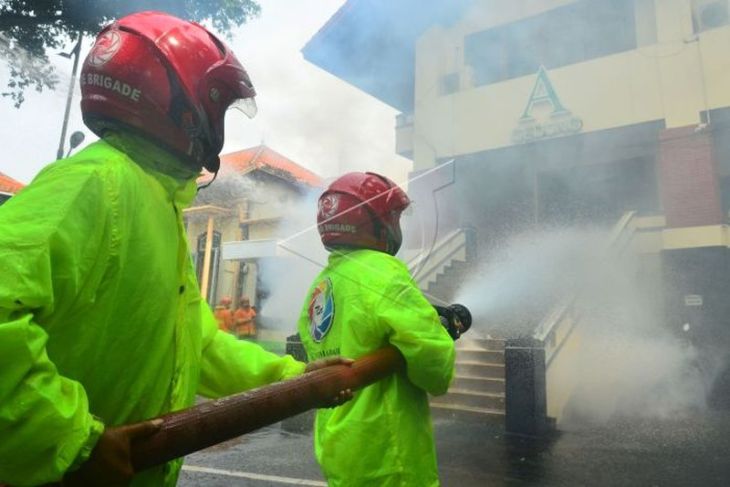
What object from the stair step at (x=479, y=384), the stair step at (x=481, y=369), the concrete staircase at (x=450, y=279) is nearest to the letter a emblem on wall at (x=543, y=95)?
the concrete staircase at (x=450, y=279)

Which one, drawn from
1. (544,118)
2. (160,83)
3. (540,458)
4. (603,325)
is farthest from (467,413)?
(544,118)

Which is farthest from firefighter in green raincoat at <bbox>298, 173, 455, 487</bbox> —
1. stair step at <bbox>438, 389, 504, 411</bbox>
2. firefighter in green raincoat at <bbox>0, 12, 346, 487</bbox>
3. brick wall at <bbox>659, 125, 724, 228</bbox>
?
brick wall at <bbox>659, 125, 724, 228</bbox>

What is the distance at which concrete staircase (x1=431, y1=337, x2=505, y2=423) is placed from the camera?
6748 millimetres

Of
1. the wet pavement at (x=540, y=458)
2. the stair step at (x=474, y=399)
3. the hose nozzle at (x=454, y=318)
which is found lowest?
the wet pavement at (x=540, y=458)

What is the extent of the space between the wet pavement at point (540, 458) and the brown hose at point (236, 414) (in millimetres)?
3277

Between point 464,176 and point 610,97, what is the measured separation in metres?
3.45

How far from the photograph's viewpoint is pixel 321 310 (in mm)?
2264

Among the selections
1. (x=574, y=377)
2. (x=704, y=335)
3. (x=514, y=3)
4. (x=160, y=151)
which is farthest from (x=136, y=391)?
(x=514, y=3)

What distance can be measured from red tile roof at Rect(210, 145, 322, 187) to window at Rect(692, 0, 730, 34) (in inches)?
305

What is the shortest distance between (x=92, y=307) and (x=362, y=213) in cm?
136

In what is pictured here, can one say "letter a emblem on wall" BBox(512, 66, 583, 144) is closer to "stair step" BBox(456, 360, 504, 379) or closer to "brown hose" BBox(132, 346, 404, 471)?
"stair step" BBox(456, 360, 504, 379)

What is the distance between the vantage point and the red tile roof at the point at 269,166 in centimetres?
597

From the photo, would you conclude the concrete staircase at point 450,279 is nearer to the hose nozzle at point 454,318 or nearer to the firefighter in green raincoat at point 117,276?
the hose nozzle at point 454,318

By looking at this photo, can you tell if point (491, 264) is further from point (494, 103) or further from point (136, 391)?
point (136, 391)
